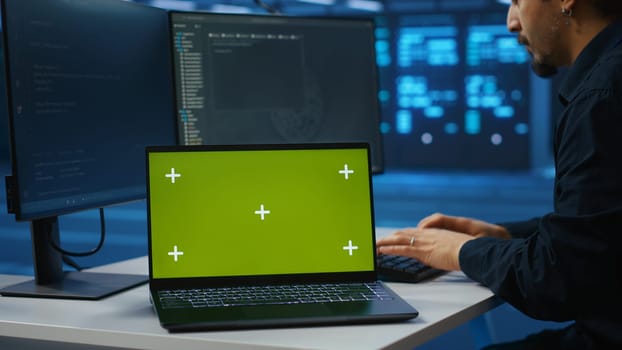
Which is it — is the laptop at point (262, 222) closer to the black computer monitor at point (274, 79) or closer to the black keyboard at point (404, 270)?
the black keyboard at point (404, 270)

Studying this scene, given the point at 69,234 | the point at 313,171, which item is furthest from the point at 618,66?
the point at 69,234

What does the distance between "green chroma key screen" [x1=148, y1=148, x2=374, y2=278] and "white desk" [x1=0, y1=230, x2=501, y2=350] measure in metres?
0.11

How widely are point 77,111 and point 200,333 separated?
0.55 m

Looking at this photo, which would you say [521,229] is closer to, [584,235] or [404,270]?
[404,270]

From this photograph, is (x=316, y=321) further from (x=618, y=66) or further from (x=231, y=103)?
(x=231, y=103)

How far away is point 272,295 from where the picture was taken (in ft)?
4.33

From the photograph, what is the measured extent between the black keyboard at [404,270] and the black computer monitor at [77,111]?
47cm

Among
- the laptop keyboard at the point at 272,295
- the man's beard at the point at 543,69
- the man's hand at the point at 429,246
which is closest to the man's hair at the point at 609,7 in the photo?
the man's beard at the point at 543,69

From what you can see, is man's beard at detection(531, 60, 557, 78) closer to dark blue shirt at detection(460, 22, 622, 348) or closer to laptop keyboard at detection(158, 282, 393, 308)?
dark blue shirt at detection(460, 22, 622, 348)

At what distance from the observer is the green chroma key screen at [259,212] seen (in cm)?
138

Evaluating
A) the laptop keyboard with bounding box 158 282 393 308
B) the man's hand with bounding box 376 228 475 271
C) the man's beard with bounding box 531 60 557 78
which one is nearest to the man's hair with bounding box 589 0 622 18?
the man's beard with bounding box 531 60 557 78

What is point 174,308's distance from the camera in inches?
48.9

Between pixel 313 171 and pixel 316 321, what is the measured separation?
0.33 m

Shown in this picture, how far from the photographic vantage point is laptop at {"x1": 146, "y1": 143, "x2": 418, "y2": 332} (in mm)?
1366
